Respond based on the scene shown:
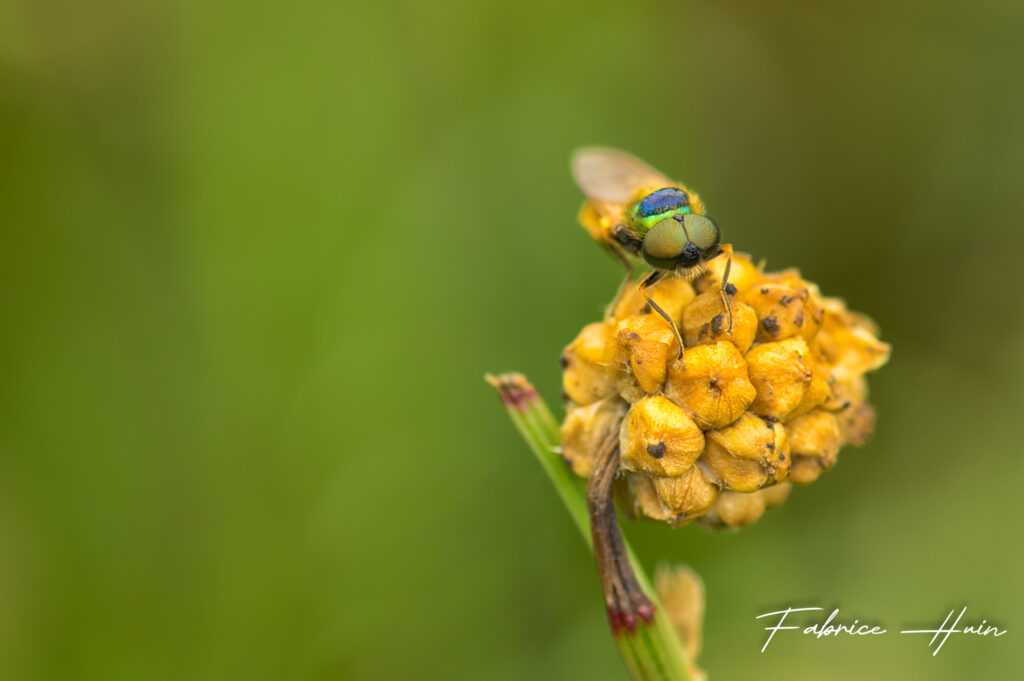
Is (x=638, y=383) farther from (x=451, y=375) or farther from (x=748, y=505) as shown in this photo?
(x=451, y=375)

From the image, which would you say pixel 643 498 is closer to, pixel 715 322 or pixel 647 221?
pixel 715 322

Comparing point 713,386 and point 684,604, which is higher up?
point 713,386

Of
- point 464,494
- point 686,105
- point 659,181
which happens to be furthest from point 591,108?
point 659,181

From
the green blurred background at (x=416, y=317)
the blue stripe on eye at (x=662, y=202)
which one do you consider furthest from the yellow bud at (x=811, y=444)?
the green blurred background at (x=416, y=317)
